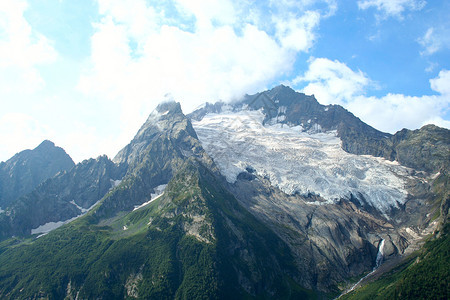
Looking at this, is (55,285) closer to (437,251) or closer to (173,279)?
(173,279)

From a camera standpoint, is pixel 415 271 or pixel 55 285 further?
pixel 55 285

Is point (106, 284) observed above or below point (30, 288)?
below

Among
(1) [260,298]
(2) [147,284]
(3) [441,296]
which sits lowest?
(3) [441,296]

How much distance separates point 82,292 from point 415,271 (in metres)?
194

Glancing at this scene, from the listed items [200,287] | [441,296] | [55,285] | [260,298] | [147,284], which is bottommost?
[441,296]

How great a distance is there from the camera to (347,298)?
626 ft

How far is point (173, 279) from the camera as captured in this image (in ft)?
651

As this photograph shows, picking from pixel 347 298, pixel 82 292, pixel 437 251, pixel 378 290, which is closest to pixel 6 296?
pixel 82 292

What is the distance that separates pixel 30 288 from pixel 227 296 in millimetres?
121764

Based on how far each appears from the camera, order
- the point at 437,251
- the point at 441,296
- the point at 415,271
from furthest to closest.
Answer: the point at 437,251
the point at 415,271
the point at 441,296

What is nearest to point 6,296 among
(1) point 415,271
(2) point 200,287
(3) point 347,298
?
(2) point 200,287

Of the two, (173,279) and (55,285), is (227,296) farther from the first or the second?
(55,285)

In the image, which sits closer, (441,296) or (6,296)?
(441,296)

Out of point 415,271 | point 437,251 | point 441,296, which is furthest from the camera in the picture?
point 437,251
